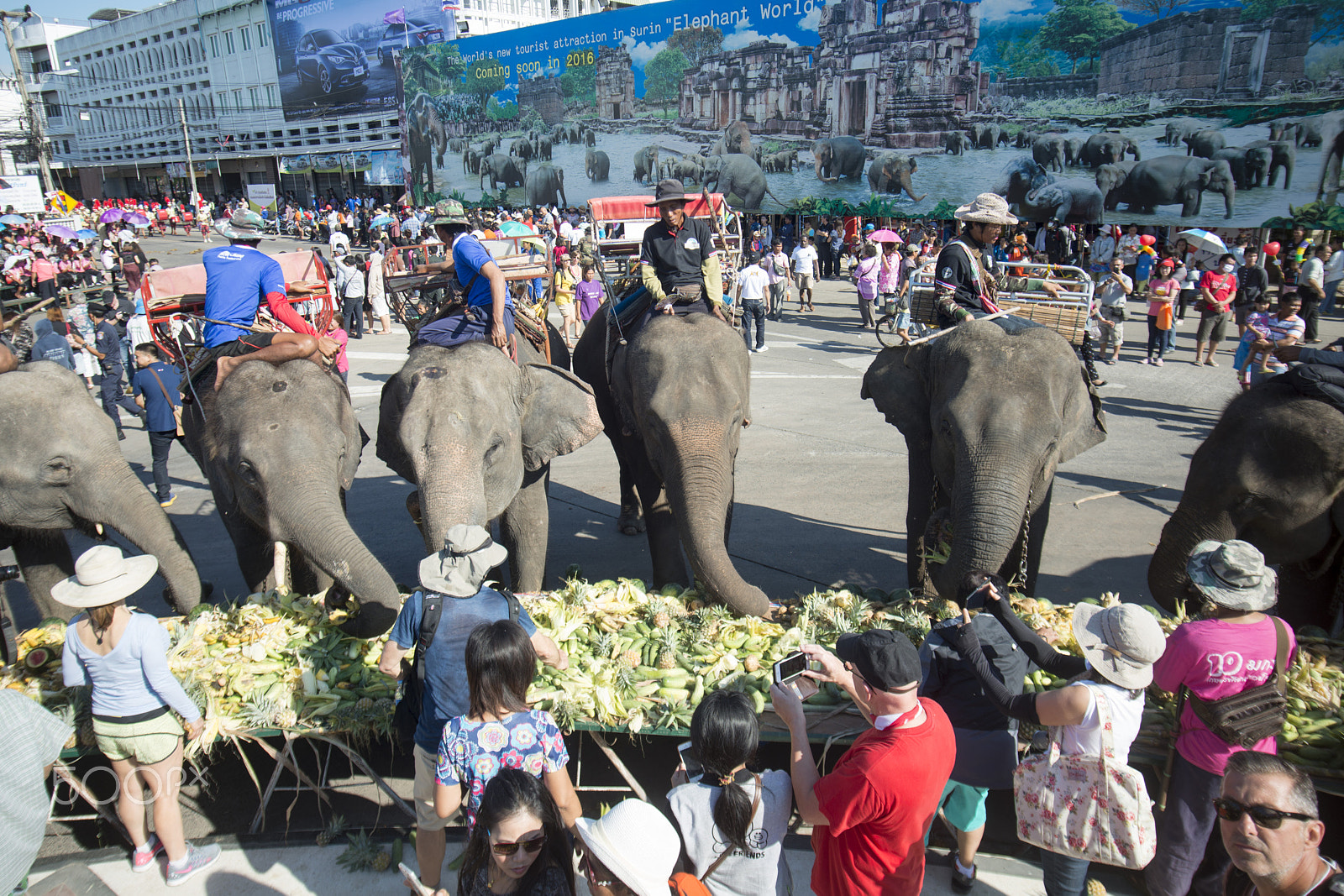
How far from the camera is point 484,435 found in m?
5.07

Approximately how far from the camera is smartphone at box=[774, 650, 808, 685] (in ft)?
10.3

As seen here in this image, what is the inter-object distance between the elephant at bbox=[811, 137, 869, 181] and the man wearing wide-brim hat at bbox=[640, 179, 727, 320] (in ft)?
87.4

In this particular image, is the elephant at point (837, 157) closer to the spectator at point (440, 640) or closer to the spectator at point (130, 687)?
the spectator at point (440, 640)

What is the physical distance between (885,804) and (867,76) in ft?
106

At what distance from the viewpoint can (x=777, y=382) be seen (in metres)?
15.4

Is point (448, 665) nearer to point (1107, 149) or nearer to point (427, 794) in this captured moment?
point (427, 794)

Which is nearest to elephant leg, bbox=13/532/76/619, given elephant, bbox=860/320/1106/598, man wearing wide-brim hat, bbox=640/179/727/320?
man wearing wide-brim hat, bbox=640/179/727/320

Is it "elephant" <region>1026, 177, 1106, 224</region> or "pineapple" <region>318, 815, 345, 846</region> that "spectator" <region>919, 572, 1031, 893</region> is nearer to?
"pineapple" <region>318, 815, 345, 846</region>

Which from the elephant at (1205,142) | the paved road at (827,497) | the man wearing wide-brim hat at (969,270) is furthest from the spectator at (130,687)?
the elephant at (1205,142)

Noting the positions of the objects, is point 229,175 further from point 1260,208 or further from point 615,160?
point 1260,208

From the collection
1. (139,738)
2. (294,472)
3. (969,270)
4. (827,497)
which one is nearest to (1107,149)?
(827,497)

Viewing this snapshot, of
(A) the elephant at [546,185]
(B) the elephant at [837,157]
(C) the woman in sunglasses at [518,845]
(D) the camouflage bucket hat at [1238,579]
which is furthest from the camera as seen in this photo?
(A) the elephant at [546,185]

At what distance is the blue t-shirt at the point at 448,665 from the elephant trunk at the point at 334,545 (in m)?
0.86

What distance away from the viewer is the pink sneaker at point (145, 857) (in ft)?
13.8
